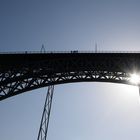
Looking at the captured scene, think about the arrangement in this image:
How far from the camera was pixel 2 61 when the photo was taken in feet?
135

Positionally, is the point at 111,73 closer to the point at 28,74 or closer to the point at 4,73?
the point at 28,74

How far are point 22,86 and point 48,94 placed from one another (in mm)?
5027

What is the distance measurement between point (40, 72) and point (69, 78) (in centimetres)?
364

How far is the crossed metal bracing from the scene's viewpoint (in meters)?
39.8

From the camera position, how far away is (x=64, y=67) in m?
40.8

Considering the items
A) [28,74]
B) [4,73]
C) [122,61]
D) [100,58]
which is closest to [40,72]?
[28,74]

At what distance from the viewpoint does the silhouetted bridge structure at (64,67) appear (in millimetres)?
39812

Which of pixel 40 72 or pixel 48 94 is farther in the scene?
pixel 48 94

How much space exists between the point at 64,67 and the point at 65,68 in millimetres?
329

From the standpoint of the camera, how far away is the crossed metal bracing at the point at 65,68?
39.8 meters

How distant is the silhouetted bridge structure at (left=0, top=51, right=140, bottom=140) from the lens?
131ft

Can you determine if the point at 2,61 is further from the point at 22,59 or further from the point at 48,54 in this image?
the point at 48,54

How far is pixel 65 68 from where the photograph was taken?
133ft

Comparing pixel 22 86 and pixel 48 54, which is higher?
pixel 48 54
